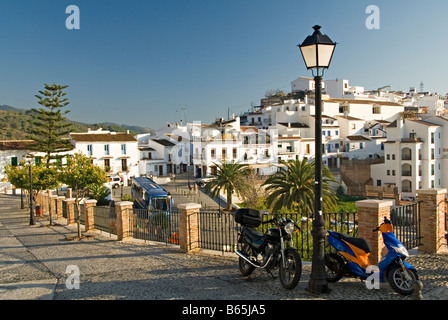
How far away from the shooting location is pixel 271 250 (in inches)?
259

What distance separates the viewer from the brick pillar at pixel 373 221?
685cm

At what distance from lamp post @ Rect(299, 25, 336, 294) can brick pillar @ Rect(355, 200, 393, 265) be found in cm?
136

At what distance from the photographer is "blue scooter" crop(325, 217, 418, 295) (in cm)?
566

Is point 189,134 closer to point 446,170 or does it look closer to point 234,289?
point 446,170

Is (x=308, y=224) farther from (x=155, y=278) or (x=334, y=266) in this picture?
(x=155, y=278)

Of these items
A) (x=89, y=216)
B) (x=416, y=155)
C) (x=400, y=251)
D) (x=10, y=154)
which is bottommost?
(x=89, y=216)

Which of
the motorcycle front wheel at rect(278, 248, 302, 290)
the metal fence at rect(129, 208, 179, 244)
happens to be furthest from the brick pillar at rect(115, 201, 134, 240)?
the motorcycle front wheel at rect(278, 248, 302, 290)

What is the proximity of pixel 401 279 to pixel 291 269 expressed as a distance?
1.65 m

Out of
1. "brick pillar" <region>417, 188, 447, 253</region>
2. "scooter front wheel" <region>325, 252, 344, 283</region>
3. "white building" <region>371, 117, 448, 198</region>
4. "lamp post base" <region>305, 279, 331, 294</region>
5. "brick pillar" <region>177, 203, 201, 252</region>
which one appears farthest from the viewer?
"white building" <region>371, 117, 448, 198</region>

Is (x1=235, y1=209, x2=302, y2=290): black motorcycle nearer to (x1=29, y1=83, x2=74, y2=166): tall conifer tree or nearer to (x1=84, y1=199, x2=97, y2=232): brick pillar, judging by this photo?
(x1=84, y1=199, x2=97, y2=232): brick pillar

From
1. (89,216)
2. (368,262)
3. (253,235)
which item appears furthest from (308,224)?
(89,216)

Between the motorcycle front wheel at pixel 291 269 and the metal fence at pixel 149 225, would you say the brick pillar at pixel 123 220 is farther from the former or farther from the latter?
the motorcycle front wheel at pixel 291 269

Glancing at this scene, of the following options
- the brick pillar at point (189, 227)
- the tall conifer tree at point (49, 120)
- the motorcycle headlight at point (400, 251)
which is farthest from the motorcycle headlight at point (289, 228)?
the tall conifer tree at point (49, 120)

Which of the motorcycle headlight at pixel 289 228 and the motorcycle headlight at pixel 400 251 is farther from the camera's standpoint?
the motorcycle headlight at pixel 289 228
